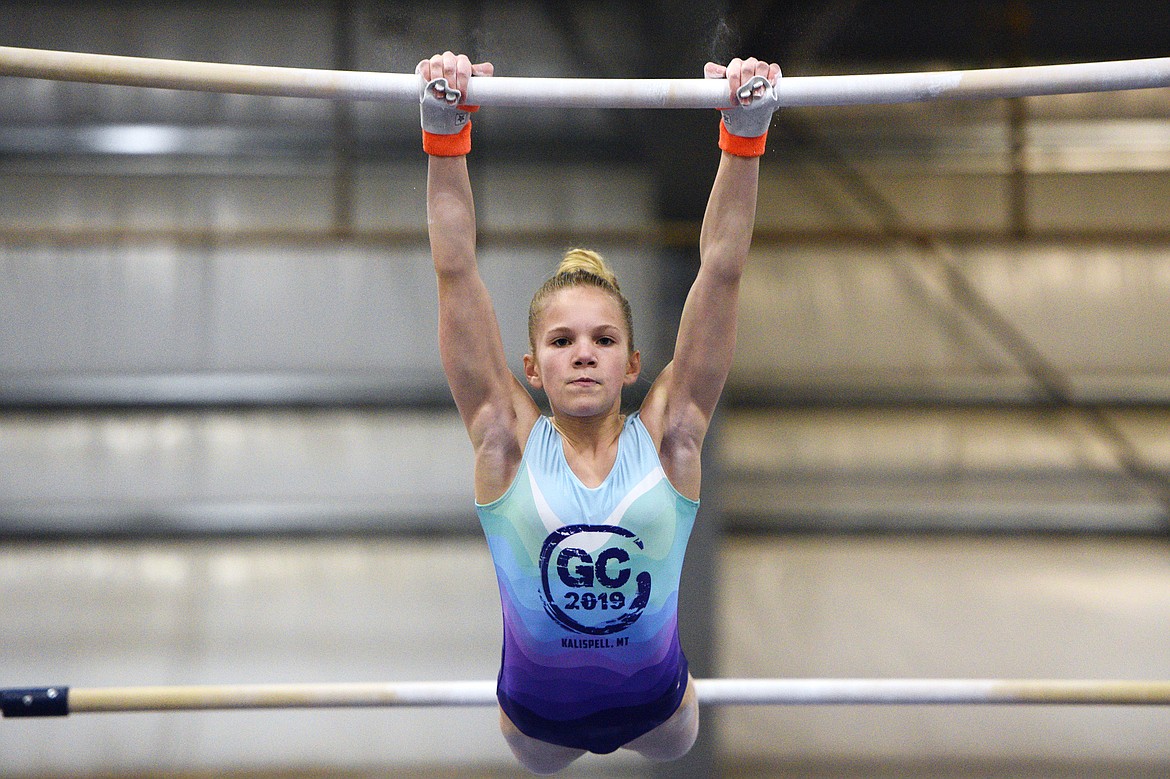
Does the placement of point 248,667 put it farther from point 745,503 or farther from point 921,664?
point 921,664

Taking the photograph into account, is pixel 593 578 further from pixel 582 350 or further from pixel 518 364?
pixel 518 364

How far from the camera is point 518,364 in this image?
3.18m

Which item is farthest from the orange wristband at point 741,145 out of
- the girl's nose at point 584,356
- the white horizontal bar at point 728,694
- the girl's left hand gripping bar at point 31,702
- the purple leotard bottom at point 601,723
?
the girl's left hand gripping bar at point 31,702

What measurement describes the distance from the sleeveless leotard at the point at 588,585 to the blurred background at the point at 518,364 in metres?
1.59

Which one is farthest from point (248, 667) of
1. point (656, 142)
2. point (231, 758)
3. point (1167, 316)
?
point (1167, 316)

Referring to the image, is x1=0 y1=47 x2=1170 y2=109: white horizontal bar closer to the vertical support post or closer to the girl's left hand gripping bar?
the girl's left hand gripping bar

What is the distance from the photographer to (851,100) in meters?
1.48

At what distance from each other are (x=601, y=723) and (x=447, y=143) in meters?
1.02

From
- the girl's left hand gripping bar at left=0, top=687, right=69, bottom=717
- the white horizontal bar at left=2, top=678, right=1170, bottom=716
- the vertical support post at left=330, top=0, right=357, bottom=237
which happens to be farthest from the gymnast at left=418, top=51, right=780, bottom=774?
the vertical support post at left=330, top=0, right=357, bottom=237

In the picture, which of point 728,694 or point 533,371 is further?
point 728,694

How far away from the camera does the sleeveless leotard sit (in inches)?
57.2

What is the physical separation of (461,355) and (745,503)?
6.41 feet

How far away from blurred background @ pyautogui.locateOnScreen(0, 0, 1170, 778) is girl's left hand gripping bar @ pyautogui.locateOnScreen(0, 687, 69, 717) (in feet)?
3.58

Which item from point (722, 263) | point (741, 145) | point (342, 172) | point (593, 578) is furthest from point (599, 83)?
point (342, 172)
